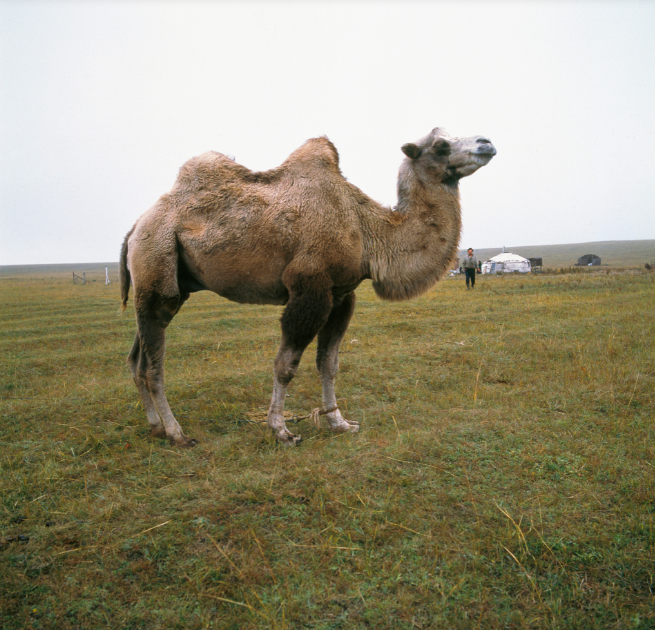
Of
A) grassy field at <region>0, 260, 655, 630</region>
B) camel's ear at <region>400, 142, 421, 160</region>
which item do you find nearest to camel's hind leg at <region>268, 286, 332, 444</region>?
grassy field at <region>0, 260, 655, 630</region>

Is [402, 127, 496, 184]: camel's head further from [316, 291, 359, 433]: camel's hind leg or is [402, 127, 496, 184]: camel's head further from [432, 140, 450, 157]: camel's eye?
[316, 291, 359, 433]: camel's hind leg

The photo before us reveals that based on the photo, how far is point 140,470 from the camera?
425 cm

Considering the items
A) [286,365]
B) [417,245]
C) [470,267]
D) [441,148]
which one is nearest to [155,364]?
[286,365]

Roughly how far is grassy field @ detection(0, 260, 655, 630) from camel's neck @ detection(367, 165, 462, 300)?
1500 millimetres

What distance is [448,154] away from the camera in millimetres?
4883

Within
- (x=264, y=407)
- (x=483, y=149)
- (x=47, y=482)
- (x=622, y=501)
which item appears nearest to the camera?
(x=622, y=501)

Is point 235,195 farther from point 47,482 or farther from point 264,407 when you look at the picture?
point 47,482

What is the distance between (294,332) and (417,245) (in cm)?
152

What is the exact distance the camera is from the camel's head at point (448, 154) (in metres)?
4.68

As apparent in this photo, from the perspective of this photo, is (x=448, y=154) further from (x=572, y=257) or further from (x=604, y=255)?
(x=604, y=255)

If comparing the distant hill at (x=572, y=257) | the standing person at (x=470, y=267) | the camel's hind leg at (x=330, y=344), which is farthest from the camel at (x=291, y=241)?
the distant hill at (x=572, y=257)

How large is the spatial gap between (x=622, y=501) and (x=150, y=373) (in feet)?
14.0

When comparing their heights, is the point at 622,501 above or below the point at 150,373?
below

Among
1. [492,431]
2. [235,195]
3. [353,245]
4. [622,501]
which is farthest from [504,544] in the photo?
[235,195]
